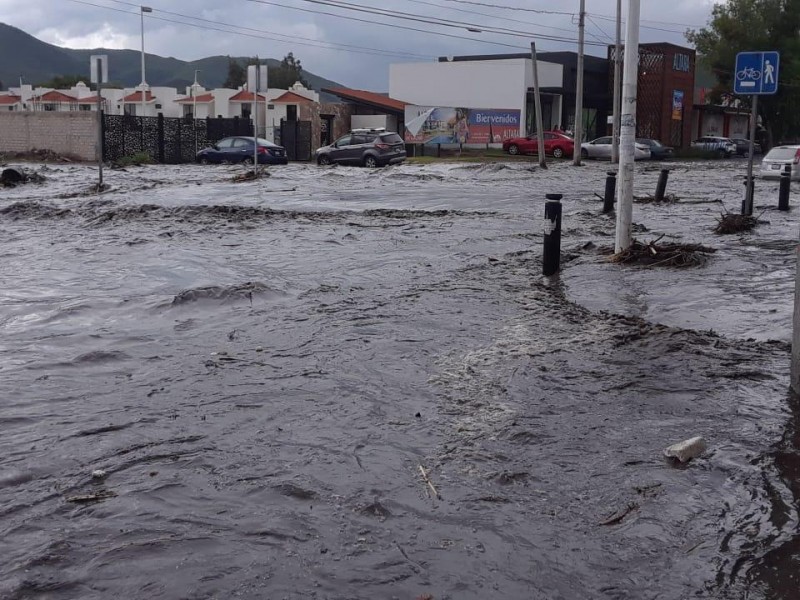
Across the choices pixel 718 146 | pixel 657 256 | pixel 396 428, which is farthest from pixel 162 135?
pixel 396 428

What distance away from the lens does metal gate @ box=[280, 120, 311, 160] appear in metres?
46.2

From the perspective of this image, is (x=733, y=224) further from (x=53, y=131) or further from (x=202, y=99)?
(x=202, y=99)

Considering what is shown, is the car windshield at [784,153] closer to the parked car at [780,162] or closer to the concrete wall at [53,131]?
the parked car at [780,162]

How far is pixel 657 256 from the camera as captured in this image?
11.4 m

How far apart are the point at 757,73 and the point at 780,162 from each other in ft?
53.8

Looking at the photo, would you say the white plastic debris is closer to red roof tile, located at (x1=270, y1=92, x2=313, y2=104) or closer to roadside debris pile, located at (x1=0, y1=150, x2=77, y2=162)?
roadside debris pile, located at (x1=0, y1=150, x2=77, y2=162)

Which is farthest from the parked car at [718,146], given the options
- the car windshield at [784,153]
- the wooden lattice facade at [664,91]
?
the car windshield at [784,153]

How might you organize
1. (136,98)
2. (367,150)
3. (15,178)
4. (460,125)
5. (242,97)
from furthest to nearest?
(136,98)
(242,97)
(460,125)
(367,150)
(15,178)

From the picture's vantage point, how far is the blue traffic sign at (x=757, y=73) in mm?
13648

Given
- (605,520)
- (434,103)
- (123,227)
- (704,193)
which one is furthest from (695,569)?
(434,103)

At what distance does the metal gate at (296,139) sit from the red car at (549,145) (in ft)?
36.8

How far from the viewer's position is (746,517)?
14.1 ft

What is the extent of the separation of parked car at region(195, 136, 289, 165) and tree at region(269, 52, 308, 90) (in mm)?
83765

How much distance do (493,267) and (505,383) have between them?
16.7ft
